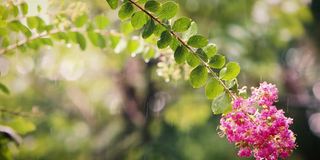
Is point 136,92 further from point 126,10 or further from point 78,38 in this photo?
point 126,10

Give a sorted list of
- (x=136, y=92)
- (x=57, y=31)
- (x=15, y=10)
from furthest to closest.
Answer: (x=136, y=92)
(x=57, y=31)
(x=15, y=10)

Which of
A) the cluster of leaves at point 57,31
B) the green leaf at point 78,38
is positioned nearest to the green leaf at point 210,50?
the cluster of leaves at point 57,31

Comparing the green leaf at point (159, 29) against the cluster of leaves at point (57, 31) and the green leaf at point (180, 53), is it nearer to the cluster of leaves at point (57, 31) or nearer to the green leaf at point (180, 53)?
the green leaf at point (180, 53)

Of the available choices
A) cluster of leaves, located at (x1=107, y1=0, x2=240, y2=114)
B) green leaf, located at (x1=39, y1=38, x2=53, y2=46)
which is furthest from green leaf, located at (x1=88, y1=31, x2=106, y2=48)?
cluster of leaves, located at (x1=107, y1=0, x2=240, y2=114)

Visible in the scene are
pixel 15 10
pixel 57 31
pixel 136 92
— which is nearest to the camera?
pixel 15 10

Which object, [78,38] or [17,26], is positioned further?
[78,38]

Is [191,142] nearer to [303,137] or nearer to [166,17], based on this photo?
[166,17]

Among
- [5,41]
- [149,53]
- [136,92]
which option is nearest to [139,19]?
[149,53]
